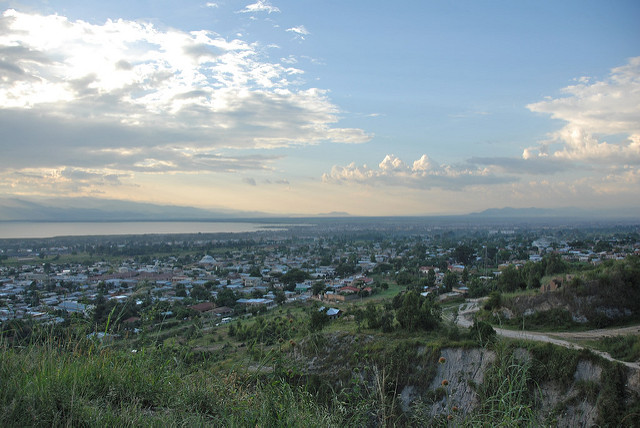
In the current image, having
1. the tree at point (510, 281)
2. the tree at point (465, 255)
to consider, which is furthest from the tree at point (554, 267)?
the tree at point (465, 255)

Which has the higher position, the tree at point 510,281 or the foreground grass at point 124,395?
the foreground grass at point 124,395

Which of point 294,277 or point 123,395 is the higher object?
point 123,395

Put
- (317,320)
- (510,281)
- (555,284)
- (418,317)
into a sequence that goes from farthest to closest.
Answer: (510,281) → (555,284) → (317,320) → (418,317)

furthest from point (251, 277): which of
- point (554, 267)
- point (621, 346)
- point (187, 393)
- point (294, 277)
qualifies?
point (187, 393)

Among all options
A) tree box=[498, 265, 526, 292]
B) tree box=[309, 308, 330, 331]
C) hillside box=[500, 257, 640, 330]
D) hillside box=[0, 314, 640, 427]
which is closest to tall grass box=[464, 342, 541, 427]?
hillside box=[0, 314, 640, 427]

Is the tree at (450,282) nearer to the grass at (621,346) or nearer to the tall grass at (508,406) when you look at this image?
the grass at (621,346)

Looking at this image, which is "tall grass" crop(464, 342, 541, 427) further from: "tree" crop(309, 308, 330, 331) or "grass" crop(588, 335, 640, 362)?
"tree" crop(309, 308, 330, 331)

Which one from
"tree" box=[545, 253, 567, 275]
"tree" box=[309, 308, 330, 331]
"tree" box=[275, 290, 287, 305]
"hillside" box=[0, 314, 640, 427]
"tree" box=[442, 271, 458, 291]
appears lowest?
"tree" box=[275, 290, 287, 305]

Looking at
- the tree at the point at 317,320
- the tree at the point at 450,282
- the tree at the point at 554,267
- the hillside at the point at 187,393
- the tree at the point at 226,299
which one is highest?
the hillside at the point at 187,393

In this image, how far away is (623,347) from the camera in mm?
9742

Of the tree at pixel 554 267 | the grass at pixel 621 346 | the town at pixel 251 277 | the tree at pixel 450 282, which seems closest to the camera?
the grass at pixel 621 346

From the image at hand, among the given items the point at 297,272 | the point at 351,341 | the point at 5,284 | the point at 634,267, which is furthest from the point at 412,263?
the point at 5,284

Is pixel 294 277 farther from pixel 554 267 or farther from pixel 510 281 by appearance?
pixel 554 267

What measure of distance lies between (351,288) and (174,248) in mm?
42088
